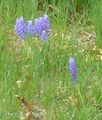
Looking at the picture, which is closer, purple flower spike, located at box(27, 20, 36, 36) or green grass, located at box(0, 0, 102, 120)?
green grass, located at box(0, 0, 102, 120)

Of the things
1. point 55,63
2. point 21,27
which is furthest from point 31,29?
point 55,63

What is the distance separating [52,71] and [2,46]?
0.45m

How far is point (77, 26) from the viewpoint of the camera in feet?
12.0

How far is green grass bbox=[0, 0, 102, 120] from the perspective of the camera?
8.55 ft

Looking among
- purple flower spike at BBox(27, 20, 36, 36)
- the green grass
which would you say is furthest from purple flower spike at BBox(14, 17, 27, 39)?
the green grass

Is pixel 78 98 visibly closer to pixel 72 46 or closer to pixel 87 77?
pixel 87 77

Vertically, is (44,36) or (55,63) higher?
(44,36)

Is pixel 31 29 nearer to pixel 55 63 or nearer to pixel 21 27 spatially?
pixel 21 27

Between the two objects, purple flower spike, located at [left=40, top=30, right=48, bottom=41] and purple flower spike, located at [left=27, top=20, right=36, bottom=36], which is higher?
purple flower spike, located at [left=27, top=20, right=36, bottom=36]

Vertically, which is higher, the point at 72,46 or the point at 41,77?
the point at 72,46

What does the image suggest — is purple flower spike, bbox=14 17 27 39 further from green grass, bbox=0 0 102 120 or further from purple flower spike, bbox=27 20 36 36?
green grass, bbox=0 0 102 120

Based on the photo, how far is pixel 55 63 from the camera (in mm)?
3062

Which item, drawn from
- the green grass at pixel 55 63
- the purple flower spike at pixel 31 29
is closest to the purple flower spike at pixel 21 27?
the purple flower spike at pixel 31 29

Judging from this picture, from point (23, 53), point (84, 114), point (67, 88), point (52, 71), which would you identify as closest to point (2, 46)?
point (23, 53)
